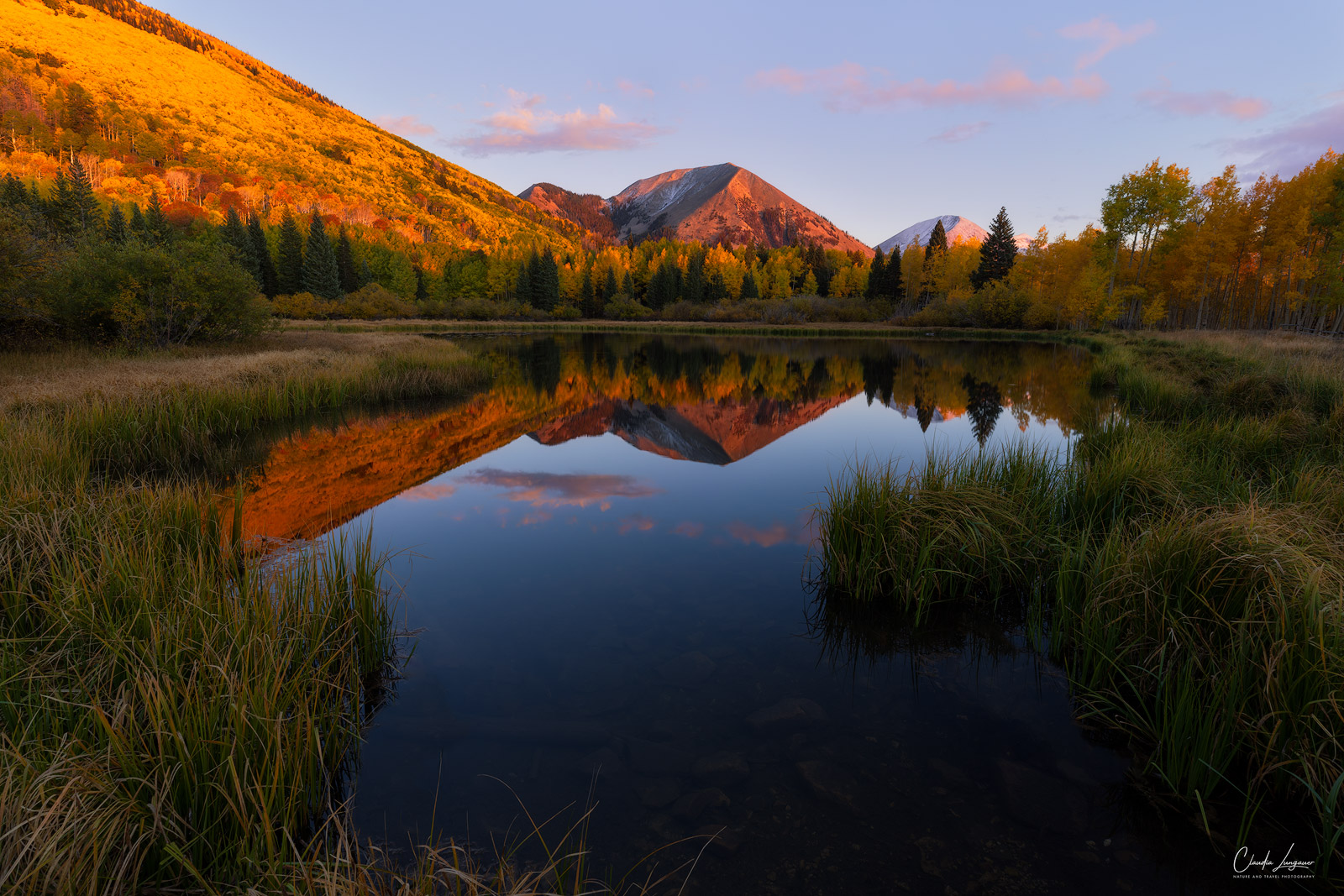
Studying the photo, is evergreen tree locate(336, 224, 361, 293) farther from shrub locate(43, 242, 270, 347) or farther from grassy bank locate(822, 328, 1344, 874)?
grassy bank locate(822, 328, 1344, 874)

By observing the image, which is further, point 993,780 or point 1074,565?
point 1074,565

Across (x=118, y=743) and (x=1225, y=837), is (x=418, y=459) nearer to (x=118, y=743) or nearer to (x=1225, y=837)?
(x=118, y=743)

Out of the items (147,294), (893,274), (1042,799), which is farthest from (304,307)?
(1042,799)

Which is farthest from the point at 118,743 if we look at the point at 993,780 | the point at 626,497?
the point at 626,497

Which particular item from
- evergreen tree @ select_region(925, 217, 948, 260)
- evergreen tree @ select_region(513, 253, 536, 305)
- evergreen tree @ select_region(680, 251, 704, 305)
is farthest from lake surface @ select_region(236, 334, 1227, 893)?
evergreen tree @ select_region(680, 251, 704, 305)

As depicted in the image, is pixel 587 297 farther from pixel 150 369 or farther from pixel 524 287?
pixel 150 369

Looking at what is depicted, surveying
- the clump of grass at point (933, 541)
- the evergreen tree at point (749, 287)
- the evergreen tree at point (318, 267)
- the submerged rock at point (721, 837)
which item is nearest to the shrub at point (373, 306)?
the evergreen tree at point (318, 267)

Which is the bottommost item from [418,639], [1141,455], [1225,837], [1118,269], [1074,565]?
[418,639]

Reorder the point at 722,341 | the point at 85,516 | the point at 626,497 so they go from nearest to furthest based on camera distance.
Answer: the point at 85,516 → the point at 626,497 → the point at 722,341

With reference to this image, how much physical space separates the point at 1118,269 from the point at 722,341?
33025mm

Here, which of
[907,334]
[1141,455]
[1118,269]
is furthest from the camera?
[907,334]

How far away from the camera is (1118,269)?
46.2 meters

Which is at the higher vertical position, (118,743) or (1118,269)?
(1118,269)

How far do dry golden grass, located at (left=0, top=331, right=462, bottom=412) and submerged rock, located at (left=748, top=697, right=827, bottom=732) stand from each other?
1453 cm
